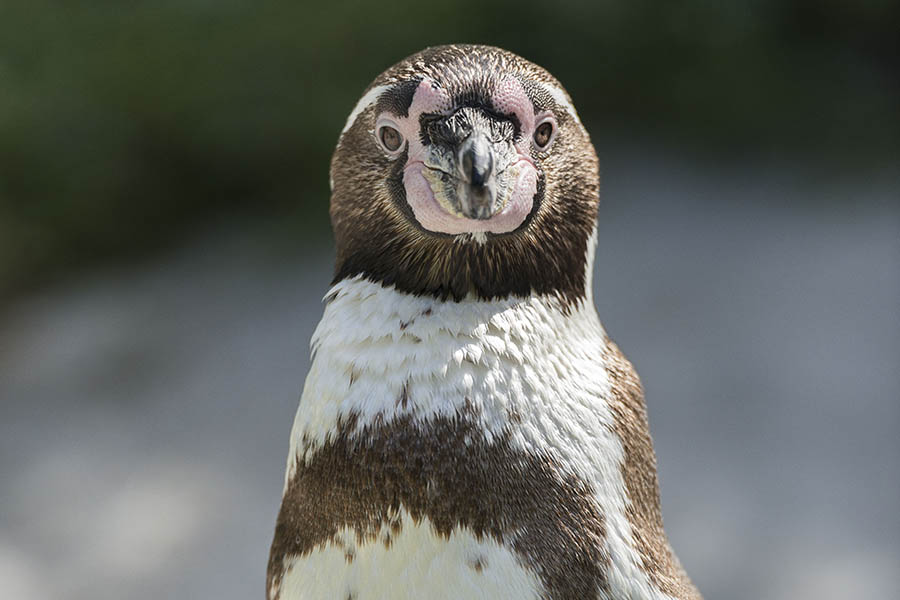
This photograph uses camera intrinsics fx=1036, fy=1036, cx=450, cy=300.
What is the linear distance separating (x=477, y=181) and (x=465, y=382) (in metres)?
0.19

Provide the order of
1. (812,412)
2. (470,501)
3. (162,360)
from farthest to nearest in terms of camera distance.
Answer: (162,360) < (812,412) < (470,501)

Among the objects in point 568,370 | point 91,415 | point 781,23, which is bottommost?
point 91,415

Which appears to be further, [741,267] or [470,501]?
[741,267]

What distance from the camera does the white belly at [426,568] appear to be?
3.10 ft

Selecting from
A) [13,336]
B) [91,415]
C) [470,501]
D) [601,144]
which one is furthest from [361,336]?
[601,144]

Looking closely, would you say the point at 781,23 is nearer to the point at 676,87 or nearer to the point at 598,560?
the point at 676,87

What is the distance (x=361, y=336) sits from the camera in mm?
1003

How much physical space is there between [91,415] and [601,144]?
171 cm

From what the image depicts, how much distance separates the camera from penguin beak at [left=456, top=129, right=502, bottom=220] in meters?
0.90

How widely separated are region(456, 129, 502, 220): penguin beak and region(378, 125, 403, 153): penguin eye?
0.10 metres

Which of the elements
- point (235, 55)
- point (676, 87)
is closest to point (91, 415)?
point (235, 55)

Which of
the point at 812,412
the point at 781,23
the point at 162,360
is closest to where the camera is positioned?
the point at 812,412

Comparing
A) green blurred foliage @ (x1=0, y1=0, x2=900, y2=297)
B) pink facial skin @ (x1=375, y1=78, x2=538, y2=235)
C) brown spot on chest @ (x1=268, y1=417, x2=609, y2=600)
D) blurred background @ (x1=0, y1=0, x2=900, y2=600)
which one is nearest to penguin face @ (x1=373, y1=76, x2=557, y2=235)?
pink facial skin @ (x1=375, y1=78, x2=538, y2=235)

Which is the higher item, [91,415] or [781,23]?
[781,23]
